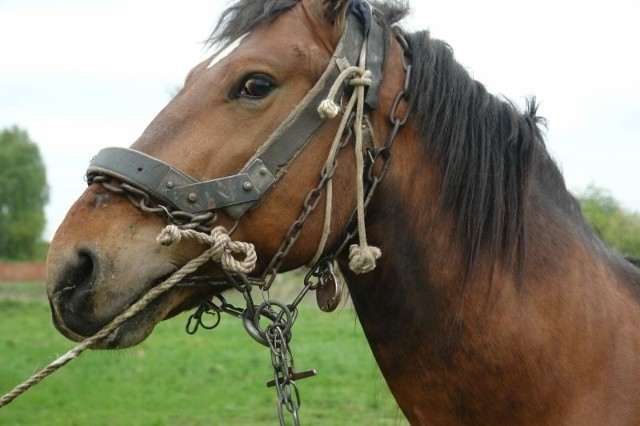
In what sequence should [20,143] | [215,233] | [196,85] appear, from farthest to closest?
[20,143] < [196,85] < [215,233]

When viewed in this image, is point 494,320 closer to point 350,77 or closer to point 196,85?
point 350,77

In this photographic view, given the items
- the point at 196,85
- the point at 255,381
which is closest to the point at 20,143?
the point at 255,381

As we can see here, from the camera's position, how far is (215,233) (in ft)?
8.45

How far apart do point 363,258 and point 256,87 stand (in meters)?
0.70

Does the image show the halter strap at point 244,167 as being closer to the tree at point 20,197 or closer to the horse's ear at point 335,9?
the horse's ear at point 335,9

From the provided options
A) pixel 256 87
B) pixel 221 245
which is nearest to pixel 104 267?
pixel 221 245

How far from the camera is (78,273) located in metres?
2.48

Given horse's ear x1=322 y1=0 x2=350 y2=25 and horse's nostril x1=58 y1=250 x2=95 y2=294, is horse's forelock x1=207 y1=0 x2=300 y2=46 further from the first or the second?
horse's nostril x1=58 y1=250 x2=95 y2=294

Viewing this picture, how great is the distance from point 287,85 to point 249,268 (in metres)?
0.66

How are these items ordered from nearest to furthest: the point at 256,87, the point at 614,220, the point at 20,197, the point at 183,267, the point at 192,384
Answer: the point at 183,267 < the point at 256,87 < the point at 614,220 < the point at 192,384 < the point at 20,197

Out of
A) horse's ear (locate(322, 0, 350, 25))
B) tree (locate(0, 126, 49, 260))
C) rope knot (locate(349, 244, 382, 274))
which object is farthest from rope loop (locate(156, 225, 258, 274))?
tree (locate(0, 126, 49, 260))

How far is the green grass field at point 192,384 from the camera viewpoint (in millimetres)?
9172

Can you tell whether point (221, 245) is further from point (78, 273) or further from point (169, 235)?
point (78, 273)

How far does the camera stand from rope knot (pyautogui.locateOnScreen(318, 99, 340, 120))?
2650 millimetres
